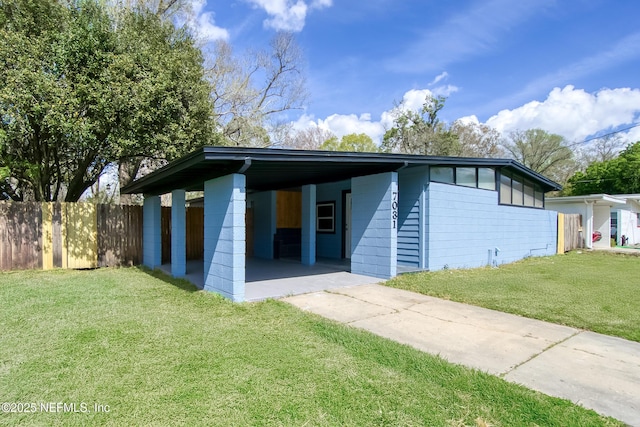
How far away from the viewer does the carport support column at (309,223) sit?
9469 millimetres

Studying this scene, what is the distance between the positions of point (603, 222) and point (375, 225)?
1666cm

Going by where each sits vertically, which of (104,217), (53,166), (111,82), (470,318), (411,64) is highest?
(411,64)

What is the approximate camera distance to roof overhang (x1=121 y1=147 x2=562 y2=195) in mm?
5266

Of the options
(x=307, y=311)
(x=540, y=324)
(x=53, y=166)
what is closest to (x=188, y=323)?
(x=307, y=311)

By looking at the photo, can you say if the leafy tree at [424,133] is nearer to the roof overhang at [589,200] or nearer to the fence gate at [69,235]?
the roof overhang at [589,200]

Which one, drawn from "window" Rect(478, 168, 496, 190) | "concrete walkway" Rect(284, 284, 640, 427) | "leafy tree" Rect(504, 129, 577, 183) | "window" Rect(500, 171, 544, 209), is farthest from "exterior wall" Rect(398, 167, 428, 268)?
"leafy tree" Rect(504, 129, 577, 183)

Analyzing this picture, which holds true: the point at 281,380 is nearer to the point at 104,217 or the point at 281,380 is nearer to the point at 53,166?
the point at 104,217

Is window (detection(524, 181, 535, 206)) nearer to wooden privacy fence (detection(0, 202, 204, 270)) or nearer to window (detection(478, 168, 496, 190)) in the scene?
window (detection(478, 168, 496, 190))

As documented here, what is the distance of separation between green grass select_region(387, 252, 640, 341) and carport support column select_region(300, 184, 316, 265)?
9.32 feet

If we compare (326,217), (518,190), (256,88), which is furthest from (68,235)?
(518,190)

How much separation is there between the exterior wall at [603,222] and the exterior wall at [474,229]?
7849mm

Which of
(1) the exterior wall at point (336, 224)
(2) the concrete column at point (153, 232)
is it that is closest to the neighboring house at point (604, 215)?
(1) the exterior wall at point (336, 224)

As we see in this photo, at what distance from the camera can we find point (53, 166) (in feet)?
35.3

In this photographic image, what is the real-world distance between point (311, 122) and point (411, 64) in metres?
16.8
